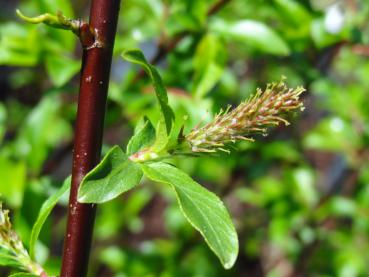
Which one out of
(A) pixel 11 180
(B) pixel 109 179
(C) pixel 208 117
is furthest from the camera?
(A) pixel 11 180

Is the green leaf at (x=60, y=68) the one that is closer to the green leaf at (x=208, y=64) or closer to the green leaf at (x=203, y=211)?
the green leaf at (x=208, y=64)

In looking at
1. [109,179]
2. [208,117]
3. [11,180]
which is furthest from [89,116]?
[11,180]

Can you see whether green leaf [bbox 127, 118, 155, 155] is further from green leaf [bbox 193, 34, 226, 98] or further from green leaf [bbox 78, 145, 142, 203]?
green leaf [bbox 193, 34, 226, 98]

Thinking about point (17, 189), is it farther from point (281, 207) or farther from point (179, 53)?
point (281, 207)

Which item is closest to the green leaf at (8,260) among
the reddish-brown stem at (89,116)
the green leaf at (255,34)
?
the reddish-brown stem at (89,116)

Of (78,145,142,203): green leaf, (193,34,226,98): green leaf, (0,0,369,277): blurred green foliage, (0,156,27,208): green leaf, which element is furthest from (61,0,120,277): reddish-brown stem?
(0,156,27,208): green leaf

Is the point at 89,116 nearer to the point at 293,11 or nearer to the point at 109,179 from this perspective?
the point at 109,179
